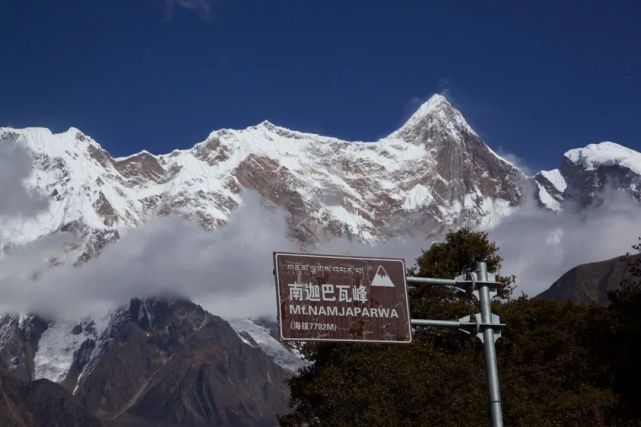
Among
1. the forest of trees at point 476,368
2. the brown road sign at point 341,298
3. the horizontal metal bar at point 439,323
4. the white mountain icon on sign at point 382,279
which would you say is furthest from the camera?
the forest of trees at point 476,368

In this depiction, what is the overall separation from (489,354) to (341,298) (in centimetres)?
397

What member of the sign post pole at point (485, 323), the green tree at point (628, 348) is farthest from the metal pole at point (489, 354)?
the green tree at point (628, 348)

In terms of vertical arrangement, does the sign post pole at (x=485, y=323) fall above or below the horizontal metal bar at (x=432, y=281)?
below

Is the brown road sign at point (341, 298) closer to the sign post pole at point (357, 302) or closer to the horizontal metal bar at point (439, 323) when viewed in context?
the sign post pole at point (357, 302)

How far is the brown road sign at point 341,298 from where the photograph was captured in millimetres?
24062

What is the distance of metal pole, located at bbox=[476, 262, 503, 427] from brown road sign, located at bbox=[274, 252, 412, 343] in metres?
1.94

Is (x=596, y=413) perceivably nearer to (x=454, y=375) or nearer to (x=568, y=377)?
(x=454, y=375)

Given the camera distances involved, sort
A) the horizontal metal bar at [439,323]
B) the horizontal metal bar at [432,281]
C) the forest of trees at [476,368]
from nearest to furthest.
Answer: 1. the horizontal metal bar at [439,323]
2. the horizontal metal bar at [432,281]
3. the forest of trees at [476,368]

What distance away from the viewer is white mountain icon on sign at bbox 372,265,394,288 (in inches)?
985

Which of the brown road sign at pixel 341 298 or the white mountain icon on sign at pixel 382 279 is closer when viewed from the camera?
the brown road sign at pixel 341 298

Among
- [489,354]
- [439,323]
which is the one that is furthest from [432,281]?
[489,354]

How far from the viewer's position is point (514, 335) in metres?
74.4

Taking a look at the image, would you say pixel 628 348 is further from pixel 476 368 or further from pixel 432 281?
pixel 432 281

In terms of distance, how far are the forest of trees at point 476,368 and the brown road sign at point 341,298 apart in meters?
28.7
